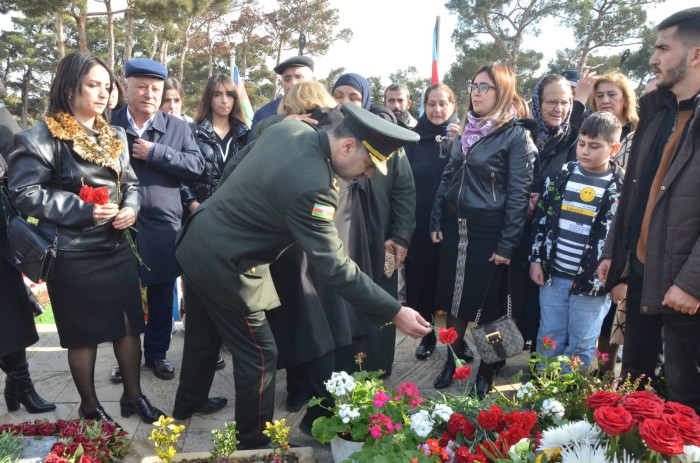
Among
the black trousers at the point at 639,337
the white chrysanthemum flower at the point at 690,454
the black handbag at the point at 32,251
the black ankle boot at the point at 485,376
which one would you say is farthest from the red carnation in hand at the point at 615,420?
the black handbag at the point at 32,251

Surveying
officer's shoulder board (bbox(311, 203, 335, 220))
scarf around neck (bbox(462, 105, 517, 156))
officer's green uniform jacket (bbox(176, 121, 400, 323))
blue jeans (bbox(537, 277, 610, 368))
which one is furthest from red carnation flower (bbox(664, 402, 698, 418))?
scarf around neck (bbox(462, 105, 517, 156))

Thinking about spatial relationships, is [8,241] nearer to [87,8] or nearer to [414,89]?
[87,8]

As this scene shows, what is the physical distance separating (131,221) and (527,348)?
298cm

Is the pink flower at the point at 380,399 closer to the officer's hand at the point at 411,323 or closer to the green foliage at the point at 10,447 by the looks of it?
the officer's hand at the point at 411,323

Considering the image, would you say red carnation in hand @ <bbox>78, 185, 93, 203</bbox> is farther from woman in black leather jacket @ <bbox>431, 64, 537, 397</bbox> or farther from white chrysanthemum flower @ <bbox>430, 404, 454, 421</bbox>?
woman in black leather jacket @ <bbox>431, 64, 537, 397</bbox>

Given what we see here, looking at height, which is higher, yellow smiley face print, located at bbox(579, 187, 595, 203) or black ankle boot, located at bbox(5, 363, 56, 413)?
yellow smiley face print, located at bbox(579, 187, 595, 203)

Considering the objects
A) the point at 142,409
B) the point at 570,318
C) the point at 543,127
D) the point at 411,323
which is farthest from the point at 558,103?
the point at 142,409

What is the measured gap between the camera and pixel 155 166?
11.3 ft

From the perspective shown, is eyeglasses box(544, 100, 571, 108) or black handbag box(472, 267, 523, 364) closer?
black handbag box(472, 267, 523, 364)

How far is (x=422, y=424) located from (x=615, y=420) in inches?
30.5

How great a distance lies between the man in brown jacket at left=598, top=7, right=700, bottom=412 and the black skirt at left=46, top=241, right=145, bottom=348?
2.65 m

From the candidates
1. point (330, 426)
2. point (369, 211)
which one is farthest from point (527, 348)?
point (330, 426)

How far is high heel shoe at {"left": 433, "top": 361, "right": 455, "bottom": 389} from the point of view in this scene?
3602 millimetres

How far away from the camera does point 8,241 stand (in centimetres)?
287
